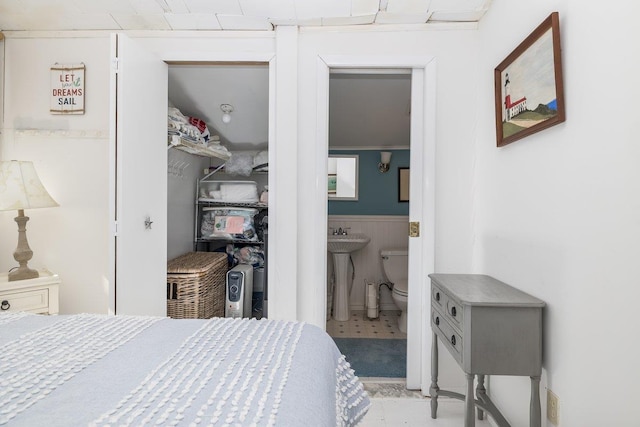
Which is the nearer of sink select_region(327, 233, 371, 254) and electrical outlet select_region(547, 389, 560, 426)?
electrical outlet select_region(547, 389, 560, 426)

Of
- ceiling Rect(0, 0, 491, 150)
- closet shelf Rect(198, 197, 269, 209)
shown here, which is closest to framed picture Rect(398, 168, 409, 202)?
ceiling Rect(0, 0, 491, 150)

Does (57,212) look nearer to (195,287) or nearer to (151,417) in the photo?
(195,287)

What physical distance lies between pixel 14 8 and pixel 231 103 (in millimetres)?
1456

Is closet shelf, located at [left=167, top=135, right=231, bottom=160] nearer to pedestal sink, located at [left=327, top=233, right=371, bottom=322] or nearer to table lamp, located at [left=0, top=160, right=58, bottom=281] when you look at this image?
table lamp, located at [left=0, top=160, right=58, bottom=281]

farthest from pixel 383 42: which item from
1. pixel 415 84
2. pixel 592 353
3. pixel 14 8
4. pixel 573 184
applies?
pixel 14 8

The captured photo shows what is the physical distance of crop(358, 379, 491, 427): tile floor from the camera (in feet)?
6.17

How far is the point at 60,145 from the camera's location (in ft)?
7.14

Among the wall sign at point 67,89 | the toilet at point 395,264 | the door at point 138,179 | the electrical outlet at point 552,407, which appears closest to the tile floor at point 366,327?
the toilet at point 395,264

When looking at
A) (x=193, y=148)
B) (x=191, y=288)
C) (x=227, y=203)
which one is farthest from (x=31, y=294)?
(x=227, y=203)

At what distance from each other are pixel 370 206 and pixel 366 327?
1305mm

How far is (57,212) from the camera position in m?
2.19

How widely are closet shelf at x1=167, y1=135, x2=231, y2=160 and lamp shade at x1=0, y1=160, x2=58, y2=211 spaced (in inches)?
32.5

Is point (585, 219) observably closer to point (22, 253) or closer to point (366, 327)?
point (366, 327)

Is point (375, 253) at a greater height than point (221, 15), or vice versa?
point (221, 15)
